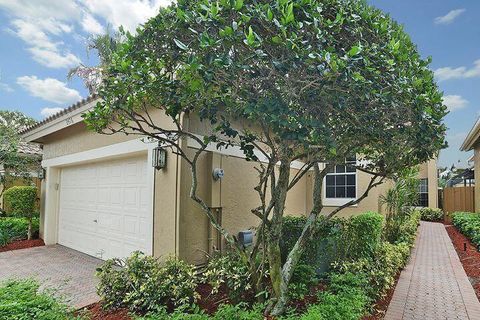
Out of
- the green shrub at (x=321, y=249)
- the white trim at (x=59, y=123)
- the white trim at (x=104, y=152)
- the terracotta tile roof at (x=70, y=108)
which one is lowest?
the green shrub at (x=321, y=249)

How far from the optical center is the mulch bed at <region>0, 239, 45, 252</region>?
10867 mm

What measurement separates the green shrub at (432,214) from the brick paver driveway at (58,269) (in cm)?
2156

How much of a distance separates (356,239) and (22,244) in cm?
1161

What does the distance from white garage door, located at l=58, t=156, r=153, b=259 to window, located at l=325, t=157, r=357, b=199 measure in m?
7.81

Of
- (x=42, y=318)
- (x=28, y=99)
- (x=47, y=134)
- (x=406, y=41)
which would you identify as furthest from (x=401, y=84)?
(x=28, y=99)

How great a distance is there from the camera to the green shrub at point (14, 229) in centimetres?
1138

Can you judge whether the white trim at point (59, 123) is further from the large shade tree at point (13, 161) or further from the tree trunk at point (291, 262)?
the tree trunk at point (291, 262)

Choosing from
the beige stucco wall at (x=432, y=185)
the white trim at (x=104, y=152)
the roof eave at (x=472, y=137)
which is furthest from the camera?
the beige stucco wall at (x=432, y=185)

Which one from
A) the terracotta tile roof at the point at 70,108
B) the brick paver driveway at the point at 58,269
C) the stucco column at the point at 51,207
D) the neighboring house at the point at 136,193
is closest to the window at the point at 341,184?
the neighboring house at the point at 136,193

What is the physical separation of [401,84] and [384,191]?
9311 millimetres

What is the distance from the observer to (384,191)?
11.9 m

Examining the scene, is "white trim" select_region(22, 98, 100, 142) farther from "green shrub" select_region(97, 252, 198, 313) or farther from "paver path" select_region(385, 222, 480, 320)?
"paver path" select_region(385, 222, 480, 320)

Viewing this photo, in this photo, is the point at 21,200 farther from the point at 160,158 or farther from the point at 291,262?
the point at 291,262

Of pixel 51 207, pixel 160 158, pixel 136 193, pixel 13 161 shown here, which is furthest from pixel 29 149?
pixel 160 158
